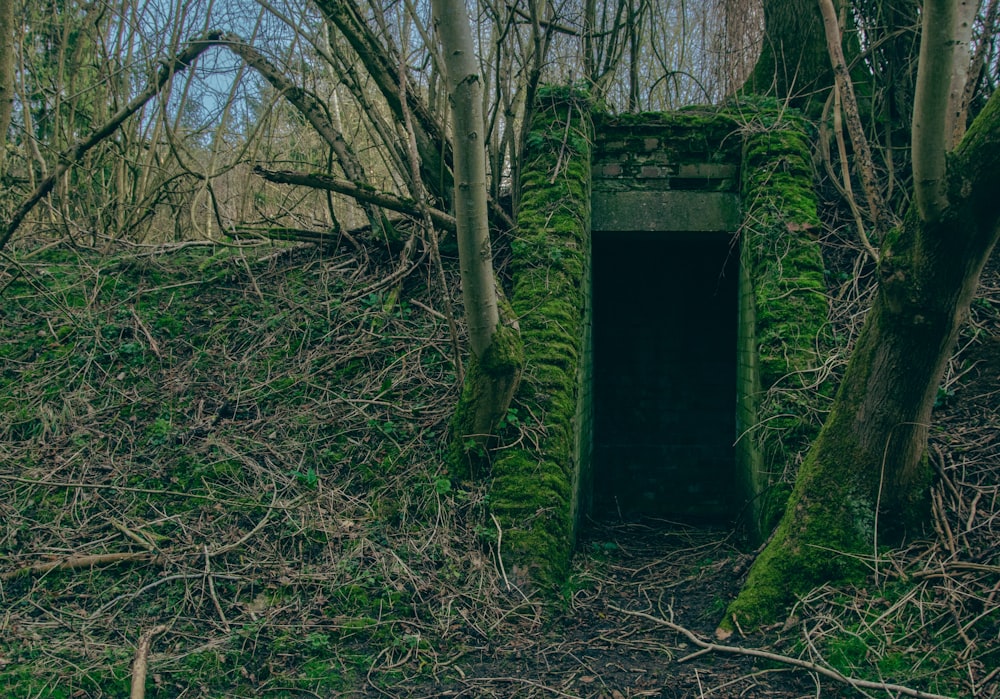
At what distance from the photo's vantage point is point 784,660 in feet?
10.4

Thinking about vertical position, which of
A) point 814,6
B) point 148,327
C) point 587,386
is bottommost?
point 587,386

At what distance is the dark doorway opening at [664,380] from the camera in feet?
23.6

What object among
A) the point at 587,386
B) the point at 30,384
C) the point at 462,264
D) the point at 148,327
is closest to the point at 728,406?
the point at 587,386

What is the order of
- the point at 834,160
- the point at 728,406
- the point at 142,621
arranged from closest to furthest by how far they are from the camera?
the point at 142,621 → the point at 834,160 → the point at 728,406

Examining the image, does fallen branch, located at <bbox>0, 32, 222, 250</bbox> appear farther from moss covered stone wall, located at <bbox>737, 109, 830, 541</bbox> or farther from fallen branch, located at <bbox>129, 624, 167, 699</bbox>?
moss covered stone wall, located at <bbox>737, 109, 830, 541</bbox>

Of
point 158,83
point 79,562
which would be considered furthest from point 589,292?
point 158,83

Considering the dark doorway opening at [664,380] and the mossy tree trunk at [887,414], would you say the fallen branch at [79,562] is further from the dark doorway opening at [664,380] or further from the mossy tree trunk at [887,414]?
the dark doorway opening at [664,380]

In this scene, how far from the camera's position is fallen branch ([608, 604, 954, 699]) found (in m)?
2.88

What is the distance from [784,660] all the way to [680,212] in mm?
3620

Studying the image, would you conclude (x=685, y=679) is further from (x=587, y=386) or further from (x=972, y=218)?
(x=587, y=386)

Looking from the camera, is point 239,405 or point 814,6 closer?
point 239,405

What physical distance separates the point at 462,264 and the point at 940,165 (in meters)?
2.20

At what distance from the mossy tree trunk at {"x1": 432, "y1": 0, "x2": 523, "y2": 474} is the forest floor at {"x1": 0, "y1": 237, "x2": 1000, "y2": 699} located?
0.45 m

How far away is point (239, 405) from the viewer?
5188 millimetres
